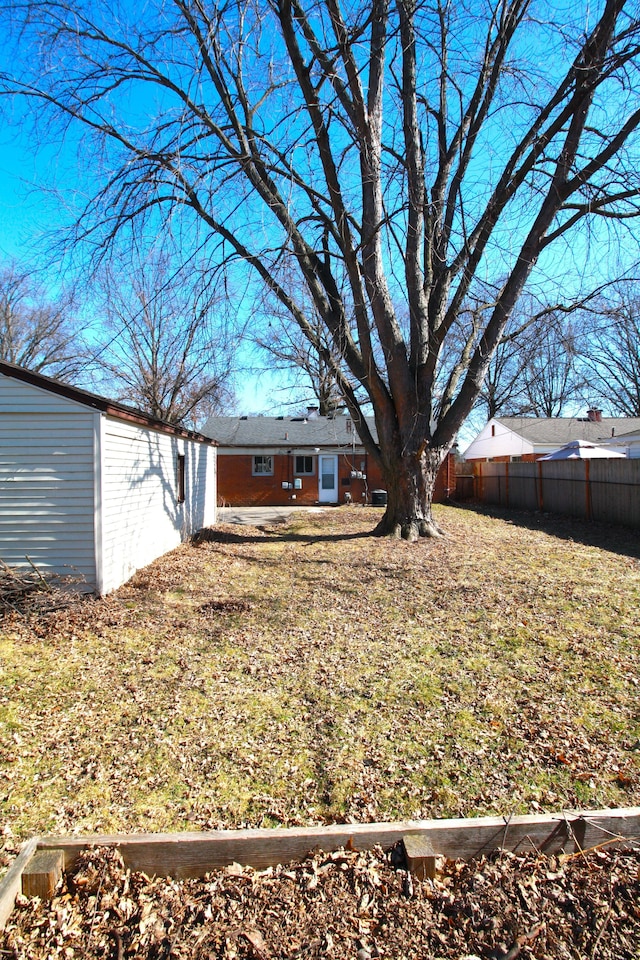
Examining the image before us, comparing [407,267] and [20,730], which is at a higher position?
[407,267]

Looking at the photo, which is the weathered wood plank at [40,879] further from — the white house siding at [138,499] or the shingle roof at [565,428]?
the shingle roof at [565,428]

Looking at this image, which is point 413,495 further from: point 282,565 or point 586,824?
point 586,824

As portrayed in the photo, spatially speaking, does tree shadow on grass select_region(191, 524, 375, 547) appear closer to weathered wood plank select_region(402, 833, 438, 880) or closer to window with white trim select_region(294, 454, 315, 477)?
window with white trim select_region(294, 454, 315, 477)

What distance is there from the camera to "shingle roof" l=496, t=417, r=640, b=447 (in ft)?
87.7

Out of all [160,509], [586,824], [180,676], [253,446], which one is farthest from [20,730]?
[253,446]

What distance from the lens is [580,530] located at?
528 inches

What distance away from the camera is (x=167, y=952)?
192 centimetres

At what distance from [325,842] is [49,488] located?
6.19 metres

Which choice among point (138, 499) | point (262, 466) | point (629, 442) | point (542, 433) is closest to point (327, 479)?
point (262, 466)

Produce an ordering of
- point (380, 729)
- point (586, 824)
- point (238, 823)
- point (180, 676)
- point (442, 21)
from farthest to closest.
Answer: point (442, 21) → point (180, 676) → point (380, 729) → point (238, 823) → point (586, 824)

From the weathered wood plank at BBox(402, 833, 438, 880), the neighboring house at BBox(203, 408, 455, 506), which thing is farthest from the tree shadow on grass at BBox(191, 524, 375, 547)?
the weathered wood plank at BBox(402, 833, 438, 880)

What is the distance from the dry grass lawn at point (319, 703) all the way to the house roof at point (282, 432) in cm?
1442

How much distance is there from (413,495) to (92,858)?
981cm

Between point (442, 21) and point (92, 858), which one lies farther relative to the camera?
point (442, 21)
